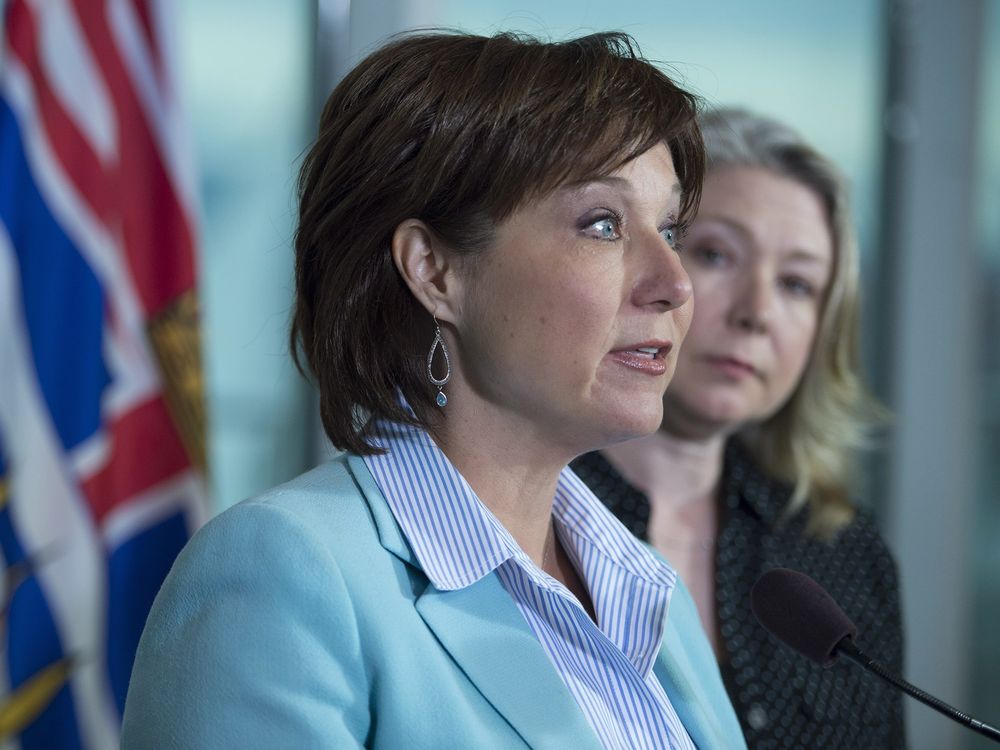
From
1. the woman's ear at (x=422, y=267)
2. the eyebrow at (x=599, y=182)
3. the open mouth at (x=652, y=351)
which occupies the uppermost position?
the eyebrow at (x=599, y=182)

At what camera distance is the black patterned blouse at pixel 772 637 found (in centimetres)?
192

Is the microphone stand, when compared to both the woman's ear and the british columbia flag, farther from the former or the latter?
the british columbia flag

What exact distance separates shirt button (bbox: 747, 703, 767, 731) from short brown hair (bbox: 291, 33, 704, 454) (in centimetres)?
85

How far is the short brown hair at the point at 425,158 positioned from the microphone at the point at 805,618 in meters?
0.45

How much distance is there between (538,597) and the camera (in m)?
1.32

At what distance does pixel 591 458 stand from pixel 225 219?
5.66 feet

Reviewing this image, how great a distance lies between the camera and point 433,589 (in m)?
1.23

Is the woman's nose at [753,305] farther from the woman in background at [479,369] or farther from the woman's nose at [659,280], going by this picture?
the woman's nose at [659,280]

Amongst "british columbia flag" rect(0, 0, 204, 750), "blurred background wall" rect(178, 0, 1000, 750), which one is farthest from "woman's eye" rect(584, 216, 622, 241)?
"blurred background wall" rect(178, 0, 1000, 750)

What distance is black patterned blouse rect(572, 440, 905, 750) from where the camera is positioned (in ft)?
6.31

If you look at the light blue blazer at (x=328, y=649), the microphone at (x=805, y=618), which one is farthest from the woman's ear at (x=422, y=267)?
the microphone at (x=805, y=618)

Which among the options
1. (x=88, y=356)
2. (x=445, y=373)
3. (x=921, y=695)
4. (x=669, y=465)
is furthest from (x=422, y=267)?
(x=88, y=356)

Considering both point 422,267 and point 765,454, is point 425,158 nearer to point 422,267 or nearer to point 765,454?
point 422,267

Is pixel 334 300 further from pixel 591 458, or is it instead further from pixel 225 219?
pixel 225 219
